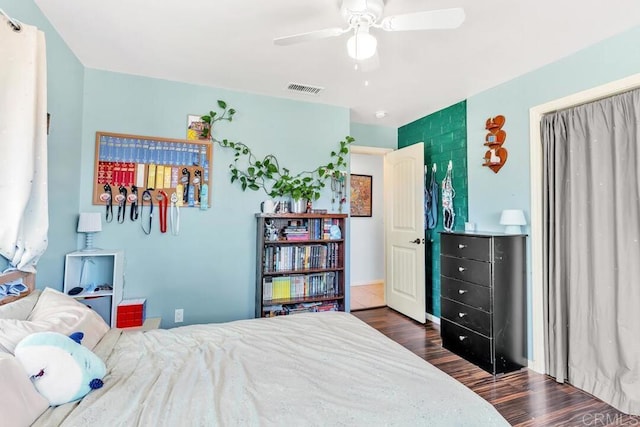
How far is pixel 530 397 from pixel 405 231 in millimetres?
2030

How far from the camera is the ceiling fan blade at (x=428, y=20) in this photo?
1.41 m

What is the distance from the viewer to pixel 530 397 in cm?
213

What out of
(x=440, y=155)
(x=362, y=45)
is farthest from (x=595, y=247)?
(x=362, y=45)

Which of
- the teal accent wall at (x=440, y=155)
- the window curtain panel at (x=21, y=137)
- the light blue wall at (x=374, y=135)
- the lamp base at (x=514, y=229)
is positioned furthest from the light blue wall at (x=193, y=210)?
the lamp base at (x=514, y=229)

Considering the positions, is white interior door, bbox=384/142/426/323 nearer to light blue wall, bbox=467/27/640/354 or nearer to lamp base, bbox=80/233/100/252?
light blue wall, bbox=467/27/640/354

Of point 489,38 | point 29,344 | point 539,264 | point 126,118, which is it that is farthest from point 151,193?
point 539,264

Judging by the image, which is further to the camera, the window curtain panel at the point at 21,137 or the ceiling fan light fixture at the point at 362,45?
the ceiling fan light fixture at the point at 362,45

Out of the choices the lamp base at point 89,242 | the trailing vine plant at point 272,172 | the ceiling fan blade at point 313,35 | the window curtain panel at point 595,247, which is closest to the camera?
the ceiling fan blade at point 313,35

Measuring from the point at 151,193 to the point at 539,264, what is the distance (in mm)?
3399

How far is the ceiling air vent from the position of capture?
290 cm

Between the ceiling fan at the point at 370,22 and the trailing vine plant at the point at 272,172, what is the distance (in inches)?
59.4

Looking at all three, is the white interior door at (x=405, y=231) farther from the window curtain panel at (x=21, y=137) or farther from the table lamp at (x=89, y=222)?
the window curtain panel at (x=21, y=137)

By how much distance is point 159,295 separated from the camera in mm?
2744

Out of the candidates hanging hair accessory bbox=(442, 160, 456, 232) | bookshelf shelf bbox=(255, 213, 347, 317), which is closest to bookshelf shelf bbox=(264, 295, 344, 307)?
bookshelf shelf bbox=(255, 213, 347, 317)
